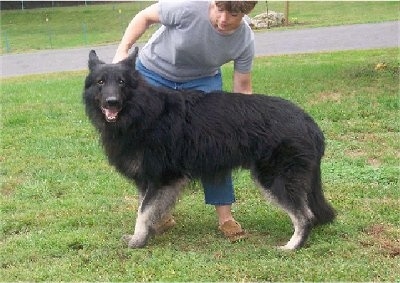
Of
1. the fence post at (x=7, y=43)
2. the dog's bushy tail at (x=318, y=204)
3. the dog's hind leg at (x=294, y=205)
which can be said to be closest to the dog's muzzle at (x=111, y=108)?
the dog's hind leg at (x=294, y=205)

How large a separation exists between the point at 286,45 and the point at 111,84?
1821 cm

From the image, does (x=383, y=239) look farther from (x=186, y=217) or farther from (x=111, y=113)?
(x=111, y=113)

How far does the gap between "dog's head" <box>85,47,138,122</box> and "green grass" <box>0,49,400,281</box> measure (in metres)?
1.15

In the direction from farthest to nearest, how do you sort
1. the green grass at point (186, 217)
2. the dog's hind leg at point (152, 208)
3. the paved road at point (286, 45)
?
the paved road at point (286, 45)
the dog's hind leg at point (152, 208)
the green grass at point (186, 217)

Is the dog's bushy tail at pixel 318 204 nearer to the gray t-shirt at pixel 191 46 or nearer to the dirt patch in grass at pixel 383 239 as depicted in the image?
the dirt patch in grass at pixel 383 239

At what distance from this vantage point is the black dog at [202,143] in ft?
15.8

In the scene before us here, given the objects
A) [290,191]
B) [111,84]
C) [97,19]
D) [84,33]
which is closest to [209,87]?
[111,84]

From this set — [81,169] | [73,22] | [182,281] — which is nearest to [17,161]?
[81,169]

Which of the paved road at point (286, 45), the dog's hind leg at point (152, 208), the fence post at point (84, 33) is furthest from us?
the fence post at point (84, 33)

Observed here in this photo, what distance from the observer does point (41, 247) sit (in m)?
4.89

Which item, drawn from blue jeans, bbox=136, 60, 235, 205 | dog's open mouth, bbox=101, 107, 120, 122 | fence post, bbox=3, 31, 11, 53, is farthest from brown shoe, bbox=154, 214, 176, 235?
fence post, bbox=3, 31, 11, 53

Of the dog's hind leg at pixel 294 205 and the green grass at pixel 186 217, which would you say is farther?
the dog's hind leg at pixel 294 205

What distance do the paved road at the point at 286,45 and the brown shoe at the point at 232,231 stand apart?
14656 mm

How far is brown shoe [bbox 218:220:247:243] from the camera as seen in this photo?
204 inches
